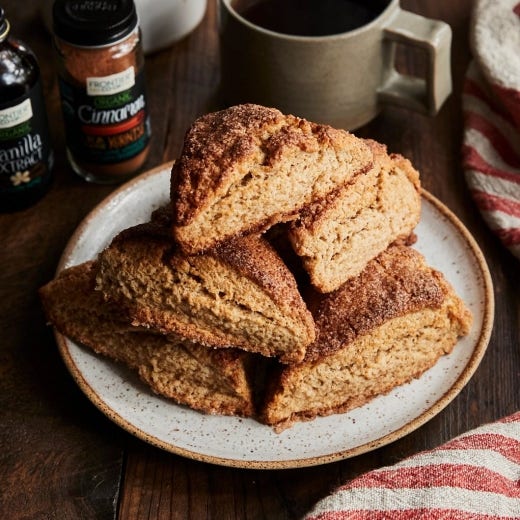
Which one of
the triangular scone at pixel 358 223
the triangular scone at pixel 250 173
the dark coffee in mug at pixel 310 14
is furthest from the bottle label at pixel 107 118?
the triangular scone at pixel 358 223

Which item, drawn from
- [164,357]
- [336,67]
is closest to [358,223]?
[164,357]

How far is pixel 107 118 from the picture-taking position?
1.61 meters

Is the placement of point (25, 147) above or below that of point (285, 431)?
above

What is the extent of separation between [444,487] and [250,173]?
0.49 m

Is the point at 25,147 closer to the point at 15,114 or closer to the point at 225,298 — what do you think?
the point at 15,114

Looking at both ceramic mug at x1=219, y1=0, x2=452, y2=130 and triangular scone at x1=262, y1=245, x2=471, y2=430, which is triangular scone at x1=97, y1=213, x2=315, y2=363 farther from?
ceramic mug at x1=219, y1=0, x2=452, y2=130

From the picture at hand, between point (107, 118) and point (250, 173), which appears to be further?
point (107, 118)

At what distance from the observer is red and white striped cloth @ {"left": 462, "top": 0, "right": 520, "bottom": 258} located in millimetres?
1654

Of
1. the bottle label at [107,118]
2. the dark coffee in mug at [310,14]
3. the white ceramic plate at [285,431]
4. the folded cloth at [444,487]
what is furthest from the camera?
the dark coffee in mug at [310,14]

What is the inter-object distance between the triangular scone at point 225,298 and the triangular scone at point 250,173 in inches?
1.5

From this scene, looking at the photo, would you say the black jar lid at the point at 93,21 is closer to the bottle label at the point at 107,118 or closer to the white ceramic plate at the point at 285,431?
the bottle label at the point at 107,118

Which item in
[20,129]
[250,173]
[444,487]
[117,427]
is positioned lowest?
[117,427]

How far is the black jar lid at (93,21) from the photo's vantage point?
1.48 meters

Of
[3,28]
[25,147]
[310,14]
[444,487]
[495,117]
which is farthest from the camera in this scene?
[495,117]
